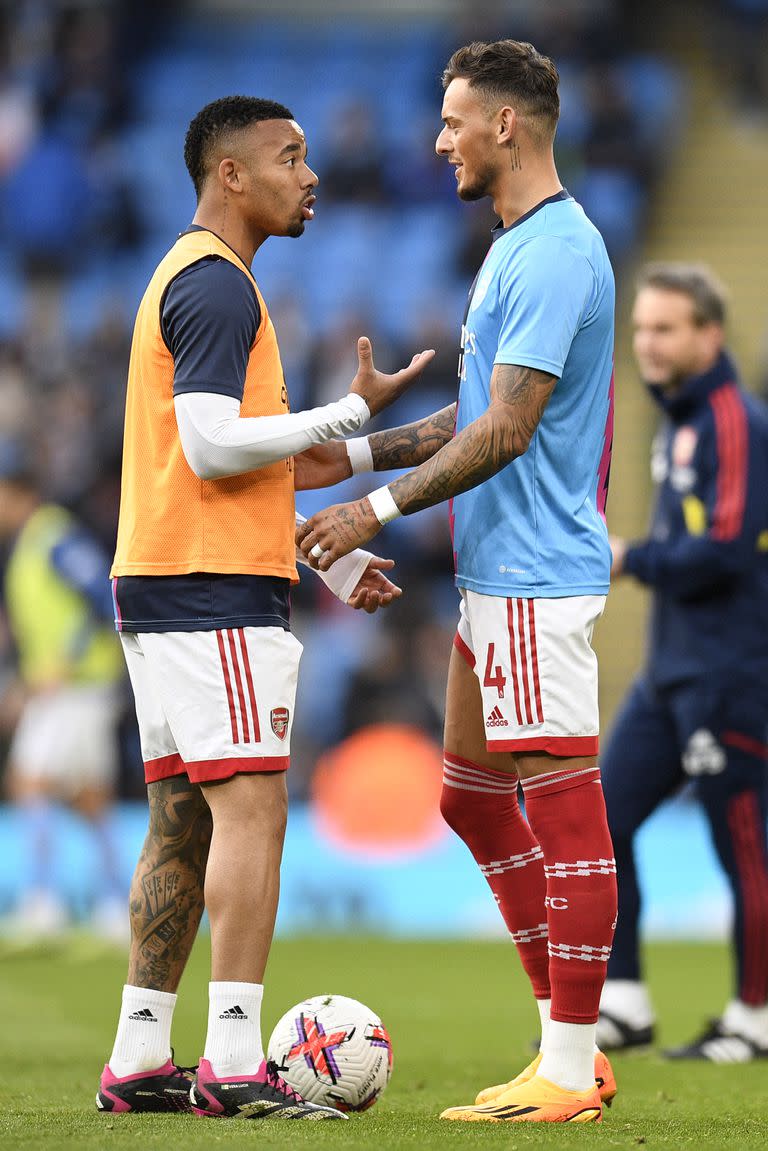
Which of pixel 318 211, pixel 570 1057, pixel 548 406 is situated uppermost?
pixel 318 211

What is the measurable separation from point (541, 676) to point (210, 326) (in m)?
1.07

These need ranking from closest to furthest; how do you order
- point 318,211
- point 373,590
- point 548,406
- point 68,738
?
1. point 548,406
2. point 373,590
3. point 68,738
4. point 318,211

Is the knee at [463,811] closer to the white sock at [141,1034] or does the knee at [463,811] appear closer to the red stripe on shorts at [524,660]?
the red stripe on shorts at [524,660]

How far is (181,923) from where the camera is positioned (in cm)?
421

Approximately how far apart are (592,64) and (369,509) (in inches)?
510

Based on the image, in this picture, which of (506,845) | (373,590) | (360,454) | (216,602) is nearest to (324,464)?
(360,454)

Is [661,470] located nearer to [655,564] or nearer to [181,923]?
[655,564]

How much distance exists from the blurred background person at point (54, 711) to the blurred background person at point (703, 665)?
4.93 m

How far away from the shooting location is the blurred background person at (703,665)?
5.80 m

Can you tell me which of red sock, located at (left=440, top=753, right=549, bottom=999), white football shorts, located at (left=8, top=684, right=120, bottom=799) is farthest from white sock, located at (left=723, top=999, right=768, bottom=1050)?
white football shorts, located at (left=8, top=684, right=120, bottom=799)

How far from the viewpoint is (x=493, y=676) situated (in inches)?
161

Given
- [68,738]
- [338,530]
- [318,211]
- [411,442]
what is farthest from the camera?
[318,211]

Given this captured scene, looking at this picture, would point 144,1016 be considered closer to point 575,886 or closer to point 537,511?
point 575,886

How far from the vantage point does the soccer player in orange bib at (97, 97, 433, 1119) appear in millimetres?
3898
